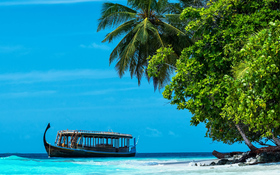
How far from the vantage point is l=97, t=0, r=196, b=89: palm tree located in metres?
19.8

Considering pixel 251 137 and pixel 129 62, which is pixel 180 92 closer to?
pixel 251 137

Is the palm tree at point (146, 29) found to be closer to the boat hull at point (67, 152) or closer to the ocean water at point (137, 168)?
the ocean water at point (137, 168)

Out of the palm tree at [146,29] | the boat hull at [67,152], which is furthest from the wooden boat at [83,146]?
the palm tree at [146,29]

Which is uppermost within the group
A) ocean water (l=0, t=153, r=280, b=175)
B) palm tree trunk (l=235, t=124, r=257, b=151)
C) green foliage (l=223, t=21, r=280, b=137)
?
green foliage (l=223, t=21, r=280, b=137)

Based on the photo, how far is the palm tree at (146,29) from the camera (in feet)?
65.0

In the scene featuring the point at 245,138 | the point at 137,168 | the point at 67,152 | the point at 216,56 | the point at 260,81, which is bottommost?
the point at 137,168

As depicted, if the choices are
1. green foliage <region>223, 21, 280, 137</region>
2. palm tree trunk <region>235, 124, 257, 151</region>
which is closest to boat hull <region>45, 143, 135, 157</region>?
palm tree trunk <region>235, 124, 257, 151</region>

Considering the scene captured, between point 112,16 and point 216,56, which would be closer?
point 216,56

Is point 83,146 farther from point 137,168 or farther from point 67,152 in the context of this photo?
point 137,168

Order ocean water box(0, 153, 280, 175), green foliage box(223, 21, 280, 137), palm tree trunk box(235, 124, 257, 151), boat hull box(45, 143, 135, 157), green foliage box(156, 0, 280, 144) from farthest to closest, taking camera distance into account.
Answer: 1. boat hull box(45, 143, 135, 157)
2. palm tree trunk box(235, 124, 257, 151)
3. green foliage box(156, 0, 280, 144)
4. ocean water box(0, 153, 280, 175)
5. green foliage box(223, 21, 280, 137)

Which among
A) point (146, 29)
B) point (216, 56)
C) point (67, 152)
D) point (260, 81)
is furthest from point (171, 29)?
point (67, 152)

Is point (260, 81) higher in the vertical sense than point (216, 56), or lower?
lower

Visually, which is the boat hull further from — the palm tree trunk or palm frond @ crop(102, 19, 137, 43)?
the palm tree trunk

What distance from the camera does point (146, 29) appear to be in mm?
19359
